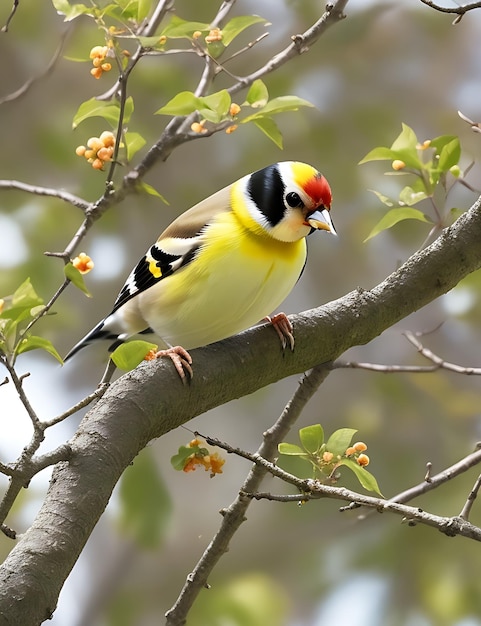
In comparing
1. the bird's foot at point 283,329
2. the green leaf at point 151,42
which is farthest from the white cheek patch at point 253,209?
the green leaf at point 151,42

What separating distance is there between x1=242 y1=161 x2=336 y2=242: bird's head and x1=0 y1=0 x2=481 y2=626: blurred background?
569 millimetres

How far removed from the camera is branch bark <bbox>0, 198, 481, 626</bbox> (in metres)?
0.53

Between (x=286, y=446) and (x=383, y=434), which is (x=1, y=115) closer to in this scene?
(x=383, y=434)

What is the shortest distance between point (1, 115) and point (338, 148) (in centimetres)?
68

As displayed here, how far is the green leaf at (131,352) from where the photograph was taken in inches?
24.3

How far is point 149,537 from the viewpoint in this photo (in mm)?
1323

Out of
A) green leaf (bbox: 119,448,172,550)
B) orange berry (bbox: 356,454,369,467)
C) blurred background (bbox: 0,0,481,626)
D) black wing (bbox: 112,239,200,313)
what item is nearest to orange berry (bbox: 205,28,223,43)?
black wing (bbox: 112,239,200,313)

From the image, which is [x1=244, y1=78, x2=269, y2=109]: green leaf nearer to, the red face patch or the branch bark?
the red face patch

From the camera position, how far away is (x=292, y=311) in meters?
1.44

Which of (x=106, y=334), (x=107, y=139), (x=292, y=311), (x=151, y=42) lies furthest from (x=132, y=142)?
(x=292, y=311)

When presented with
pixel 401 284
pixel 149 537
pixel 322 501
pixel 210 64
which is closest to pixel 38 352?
pixel 149 537

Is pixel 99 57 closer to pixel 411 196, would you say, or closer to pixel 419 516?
pixel 411 196

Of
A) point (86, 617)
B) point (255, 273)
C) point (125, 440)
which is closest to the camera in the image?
point (125, 440)

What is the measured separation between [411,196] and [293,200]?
0.47 ft
